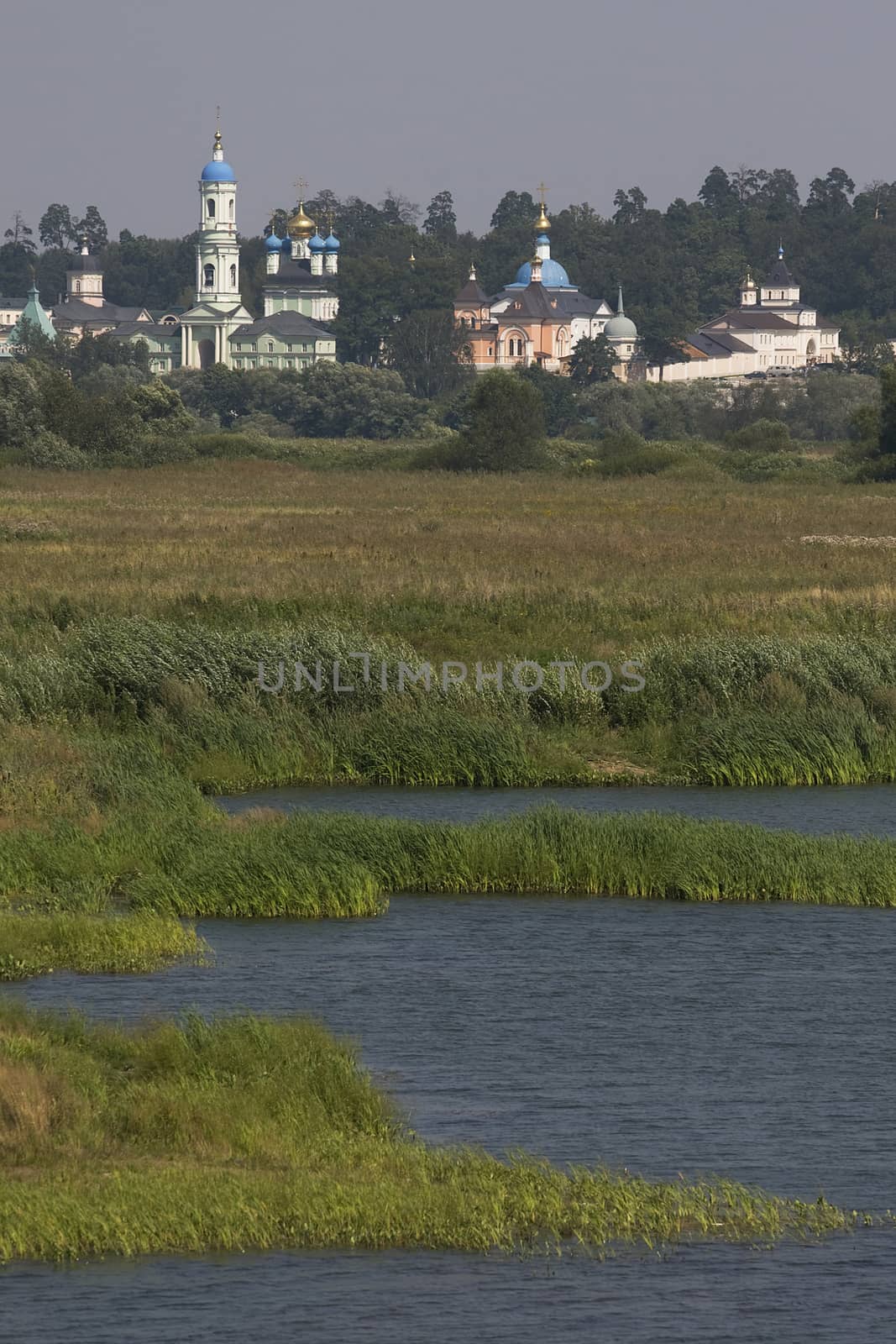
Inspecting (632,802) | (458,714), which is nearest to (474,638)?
(458,714)

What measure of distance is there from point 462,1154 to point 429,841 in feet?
32.4

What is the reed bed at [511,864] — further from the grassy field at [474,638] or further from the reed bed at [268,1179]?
the reed bed at [268,1179]

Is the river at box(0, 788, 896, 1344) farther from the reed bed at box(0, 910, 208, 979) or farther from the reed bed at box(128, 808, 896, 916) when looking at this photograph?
the reed bed at box(128, 808, 896, 916)

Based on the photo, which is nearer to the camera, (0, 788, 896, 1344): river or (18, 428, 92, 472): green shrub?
(0, 788, 896, 1344): river

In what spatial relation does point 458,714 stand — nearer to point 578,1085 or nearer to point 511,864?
point 511,864

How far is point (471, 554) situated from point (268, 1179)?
39.7 m

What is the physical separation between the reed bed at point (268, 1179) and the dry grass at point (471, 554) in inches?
890

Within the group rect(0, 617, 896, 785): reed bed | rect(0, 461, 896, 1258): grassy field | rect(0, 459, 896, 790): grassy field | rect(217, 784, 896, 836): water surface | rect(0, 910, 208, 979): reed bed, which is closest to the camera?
rect(0, 461, 896, 1258): grassy field

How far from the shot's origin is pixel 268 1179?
15.1m

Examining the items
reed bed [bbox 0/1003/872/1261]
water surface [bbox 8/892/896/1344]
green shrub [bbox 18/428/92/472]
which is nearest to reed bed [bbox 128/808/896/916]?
water surface [bbox 8/892/896/1344]

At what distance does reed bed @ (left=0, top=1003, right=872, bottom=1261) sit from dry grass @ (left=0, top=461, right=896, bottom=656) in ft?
74.1

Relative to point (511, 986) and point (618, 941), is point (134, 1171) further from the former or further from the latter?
point (618, 941)

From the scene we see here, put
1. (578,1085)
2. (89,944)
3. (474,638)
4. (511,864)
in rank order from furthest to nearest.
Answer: (474,638)
(511,864)
(89,944)
(578,1085)

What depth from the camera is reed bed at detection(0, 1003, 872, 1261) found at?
14.6m
